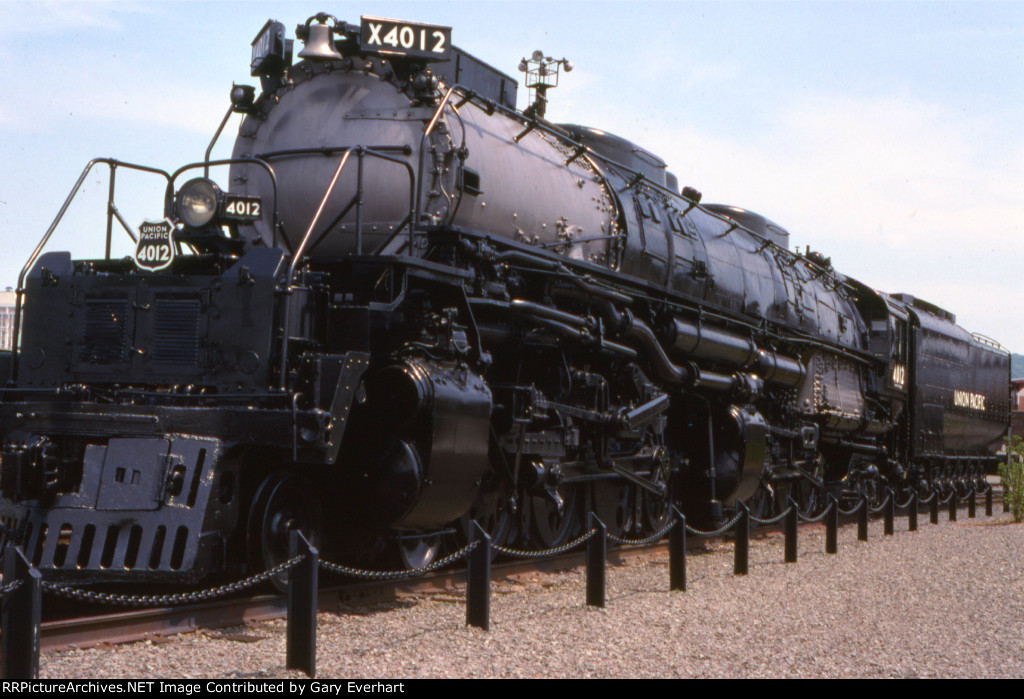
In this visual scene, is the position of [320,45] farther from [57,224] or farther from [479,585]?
[479,585]

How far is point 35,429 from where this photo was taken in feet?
22.7

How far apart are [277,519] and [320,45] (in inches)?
151

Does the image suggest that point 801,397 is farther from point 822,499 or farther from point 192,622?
point 192,622

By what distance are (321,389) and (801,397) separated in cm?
960

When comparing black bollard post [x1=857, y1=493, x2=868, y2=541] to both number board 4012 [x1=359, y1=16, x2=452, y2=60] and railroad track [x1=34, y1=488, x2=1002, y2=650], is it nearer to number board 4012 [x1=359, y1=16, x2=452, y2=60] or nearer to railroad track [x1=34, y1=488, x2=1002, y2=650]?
railroad track [x1=34, y1=488, x2=1002, y2=650]

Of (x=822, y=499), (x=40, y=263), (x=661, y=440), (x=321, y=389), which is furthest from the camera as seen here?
(x=822, y=499)

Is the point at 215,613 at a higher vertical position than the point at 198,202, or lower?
lower

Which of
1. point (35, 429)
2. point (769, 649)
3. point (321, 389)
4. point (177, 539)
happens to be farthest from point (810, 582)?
point (35, 429)

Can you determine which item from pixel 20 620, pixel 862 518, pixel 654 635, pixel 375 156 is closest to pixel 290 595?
pixel 20 620

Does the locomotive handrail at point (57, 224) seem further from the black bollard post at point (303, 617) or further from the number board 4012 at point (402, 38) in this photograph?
the black bollard post at point (303, 617)

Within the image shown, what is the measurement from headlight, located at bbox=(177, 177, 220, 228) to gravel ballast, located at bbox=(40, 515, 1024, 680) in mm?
2694

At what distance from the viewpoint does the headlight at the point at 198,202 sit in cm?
725

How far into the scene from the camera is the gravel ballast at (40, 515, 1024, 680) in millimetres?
5723

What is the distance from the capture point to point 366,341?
7.34 meters
